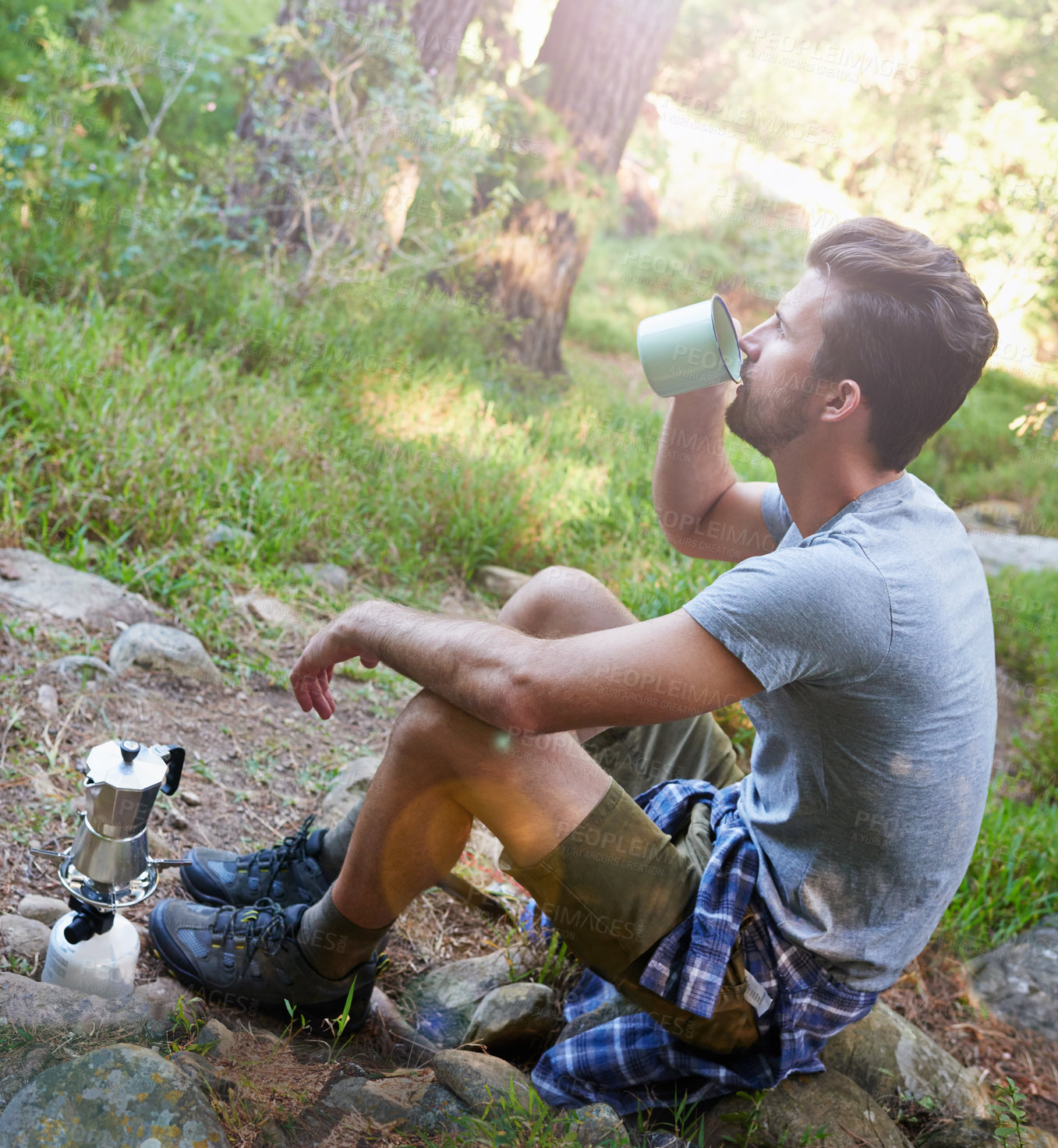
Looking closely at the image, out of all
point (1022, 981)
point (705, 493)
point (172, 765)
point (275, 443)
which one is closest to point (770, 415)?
point (705, 493)

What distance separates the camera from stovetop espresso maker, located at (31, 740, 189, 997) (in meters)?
1.42

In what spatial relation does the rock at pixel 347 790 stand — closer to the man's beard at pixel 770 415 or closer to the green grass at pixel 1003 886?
the man's beard at pixel 770 415

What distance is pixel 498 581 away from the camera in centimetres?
354

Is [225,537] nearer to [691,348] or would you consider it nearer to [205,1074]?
[691,348]

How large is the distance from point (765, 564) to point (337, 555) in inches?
91.8

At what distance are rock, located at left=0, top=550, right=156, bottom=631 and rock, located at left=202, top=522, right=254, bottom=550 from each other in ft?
1.15

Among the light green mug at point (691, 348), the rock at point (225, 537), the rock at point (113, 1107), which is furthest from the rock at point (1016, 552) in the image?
the rock at point (113, 1107)

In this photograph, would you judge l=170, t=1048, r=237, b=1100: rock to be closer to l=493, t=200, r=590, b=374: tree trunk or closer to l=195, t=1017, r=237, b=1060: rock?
l=195, t=1017, r=237, b=1060: rock

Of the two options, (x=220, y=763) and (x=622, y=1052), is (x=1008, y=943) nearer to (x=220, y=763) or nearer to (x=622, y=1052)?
(x=622, y=1052)

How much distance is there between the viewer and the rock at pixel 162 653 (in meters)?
2.48

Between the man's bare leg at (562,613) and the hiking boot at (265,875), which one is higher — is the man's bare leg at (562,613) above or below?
above

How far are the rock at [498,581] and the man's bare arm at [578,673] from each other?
2.08m

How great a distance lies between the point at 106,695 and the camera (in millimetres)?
2328

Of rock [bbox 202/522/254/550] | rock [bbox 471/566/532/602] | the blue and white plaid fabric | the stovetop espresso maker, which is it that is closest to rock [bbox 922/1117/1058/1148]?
the blue and white plaid fabric
